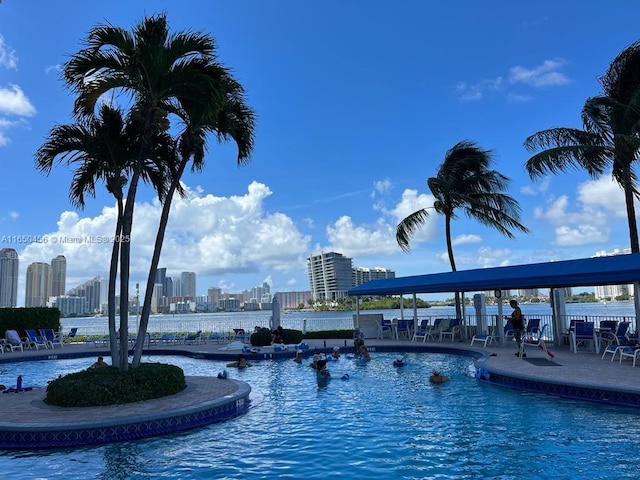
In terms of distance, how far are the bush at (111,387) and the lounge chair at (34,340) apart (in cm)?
1462

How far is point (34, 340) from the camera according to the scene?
69.9ft

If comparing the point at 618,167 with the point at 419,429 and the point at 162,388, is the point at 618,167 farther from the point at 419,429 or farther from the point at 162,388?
the point at 162,388

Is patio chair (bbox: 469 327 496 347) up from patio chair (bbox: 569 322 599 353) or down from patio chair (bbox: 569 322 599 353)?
down

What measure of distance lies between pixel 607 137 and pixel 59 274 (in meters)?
48.3

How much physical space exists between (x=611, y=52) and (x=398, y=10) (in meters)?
7.73

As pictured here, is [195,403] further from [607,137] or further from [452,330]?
[607,137]

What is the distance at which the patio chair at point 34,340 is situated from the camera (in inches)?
Result: 831

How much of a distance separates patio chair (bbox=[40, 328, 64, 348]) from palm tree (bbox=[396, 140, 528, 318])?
65.5 ft

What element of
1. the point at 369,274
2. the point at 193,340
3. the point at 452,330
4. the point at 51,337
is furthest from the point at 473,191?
the point at 369,274

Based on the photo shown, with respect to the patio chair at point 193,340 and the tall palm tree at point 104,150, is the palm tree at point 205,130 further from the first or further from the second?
the patio chair at point 193,340

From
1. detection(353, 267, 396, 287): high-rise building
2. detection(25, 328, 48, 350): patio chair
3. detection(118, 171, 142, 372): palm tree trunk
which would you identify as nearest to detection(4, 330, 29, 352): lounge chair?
detection(25, 328, 48, 350): patio chair

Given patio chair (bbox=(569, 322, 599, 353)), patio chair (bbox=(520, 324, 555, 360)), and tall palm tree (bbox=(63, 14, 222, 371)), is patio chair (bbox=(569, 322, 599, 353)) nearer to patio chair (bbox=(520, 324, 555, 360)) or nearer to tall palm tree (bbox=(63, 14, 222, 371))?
patio chair (bbox=(520, 324, 555, 360))

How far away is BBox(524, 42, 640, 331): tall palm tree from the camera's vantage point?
15102mm

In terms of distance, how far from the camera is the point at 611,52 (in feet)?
53.1
